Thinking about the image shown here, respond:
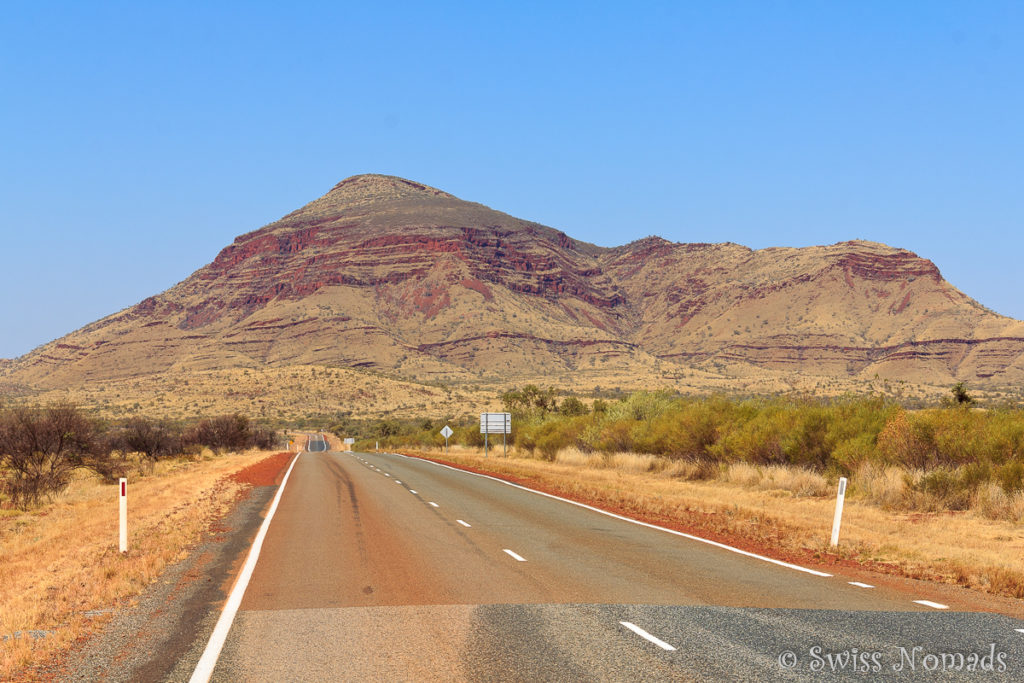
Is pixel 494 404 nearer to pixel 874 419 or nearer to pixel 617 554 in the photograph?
pixel 874 419

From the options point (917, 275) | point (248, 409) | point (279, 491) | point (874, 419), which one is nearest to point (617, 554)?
point (874, 419)

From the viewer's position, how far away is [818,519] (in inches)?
676

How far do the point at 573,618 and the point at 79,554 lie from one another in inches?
373

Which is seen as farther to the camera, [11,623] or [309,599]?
[309,599]

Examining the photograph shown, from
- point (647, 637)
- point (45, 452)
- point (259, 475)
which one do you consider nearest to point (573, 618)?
point (647, 637)

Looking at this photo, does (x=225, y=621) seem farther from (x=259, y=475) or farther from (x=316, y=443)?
(x=316, y=443)

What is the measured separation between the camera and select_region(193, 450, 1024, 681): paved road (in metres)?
6.76

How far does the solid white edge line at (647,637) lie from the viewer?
7324 millimetres

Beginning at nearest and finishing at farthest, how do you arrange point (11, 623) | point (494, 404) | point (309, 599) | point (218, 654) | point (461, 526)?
point (218, 654) → point (11, 623) → point (309, 599) → point (461, 526) → point (494, 404)

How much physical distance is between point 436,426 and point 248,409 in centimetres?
3954

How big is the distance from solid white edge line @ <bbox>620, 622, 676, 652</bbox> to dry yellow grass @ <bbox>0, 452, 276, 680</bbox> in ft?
17.4

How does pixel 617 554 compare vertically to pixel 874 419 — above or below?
below

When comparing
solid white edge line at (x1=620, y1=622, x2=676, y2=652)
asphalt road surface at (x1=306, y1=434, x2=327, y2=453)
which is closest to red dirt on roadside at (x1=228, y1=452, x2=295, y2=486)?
solid white edge line at (x1=620, y1=622, x2=676, y2=652)

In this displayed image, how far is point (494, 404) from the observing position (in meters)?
110
